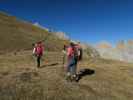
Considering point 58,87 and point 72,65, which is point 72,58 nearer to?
point 72,65

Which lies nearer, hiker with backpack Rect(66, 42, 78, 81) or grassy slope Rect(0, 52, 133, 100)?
grassy slope Rect(0, 52, 133, 100)

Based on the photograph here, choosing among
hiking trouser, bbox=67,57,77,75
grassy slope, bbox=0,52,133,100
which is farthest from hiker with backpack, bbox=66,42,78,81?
grassy slope, bbox=0,52,133,100

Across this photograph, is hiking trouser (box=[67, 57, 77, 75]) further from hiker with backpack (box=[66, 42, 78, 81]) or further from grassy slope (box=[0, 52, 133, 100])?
grassy slope (box=[0, 52, 133, 100])

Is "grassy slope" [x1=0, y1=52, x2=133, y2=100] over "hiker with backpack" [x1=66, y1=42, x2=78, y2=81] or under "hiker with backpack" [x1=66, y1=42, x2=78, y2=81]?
under

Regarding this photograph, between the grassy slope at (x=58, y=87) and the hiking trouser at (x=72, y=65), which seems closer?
the grassy slope at (x=58, y=87)

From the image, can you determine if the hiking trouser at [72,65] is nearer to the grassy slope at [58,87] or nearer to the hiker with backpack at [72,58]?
the hiker with backpack at [72,58]

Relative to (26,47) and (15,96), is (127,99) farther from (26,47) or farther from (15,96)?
(26,47)

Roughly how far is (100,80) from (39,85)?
7.76 m

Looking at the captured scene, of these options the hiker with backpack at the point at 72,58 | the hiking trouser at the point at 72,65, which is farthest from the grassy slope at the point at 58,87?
the hiker with backpack at the point at 72,58

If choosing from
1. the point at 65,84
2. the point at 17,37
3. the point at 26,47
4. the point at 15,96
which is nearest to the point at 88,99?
the point at 65,84

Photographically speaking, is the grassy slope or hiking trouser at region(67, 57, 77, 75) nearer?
the grassy slope

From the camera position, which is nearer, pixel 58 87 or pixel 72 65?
pixel 58 87

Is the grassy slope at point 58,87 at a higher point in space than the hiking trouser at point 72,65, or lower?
lower

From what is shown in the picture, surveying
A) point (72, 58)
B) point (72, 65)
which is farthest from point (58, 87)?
point (72, 58)
